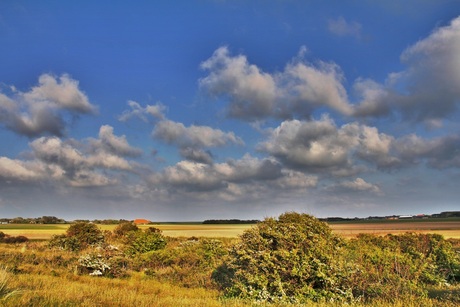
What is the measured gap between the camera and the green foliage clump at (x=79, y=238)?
47938 millimetres

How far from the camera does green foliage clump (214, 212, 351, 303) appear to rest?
→ 13891 millimetres

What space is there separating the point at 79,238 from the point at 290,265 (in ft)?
142

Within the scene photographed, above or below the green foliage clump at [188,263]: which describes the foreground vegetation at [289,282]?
above

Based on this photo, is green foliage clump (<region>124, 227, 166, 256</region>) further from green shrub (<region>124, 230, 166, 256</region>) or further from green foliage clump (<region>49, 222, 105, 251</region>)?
green foliage clump (<region>49, 222, 105, 251</region>)

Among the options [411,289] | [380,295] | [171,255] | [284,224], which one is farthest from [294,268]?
[171,255]

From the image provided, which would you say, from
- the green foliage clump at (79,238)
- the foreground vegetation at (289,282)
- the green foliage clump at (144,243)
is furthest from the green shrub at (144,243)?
the foreground vegetation at (289,282)

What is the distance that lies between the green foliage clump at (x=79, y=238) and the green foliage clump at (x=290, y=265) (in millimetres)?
38436

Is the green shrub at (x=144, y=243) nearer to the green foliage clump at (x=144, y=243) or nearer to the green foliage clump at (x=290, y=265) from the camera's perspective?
the green foliage clump at (x=144, y=243)

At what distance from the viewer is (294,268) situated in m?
14.0

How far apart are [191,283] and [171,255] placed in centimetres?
984

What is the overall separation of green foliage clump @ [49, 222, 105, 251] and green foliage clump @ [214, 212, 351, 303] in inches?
1513

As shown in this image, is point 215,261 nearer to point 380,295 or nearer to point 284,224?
point 284,224

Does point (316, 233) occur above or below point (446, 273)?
above

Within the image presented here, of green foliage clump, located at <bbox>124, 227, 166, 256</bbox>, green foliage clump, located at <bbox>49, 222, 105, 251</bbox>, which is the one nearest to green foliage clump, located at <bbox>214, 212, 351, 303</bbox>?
green foliage clump, located at <bbox>124, 227, 166, 256</bbox>
